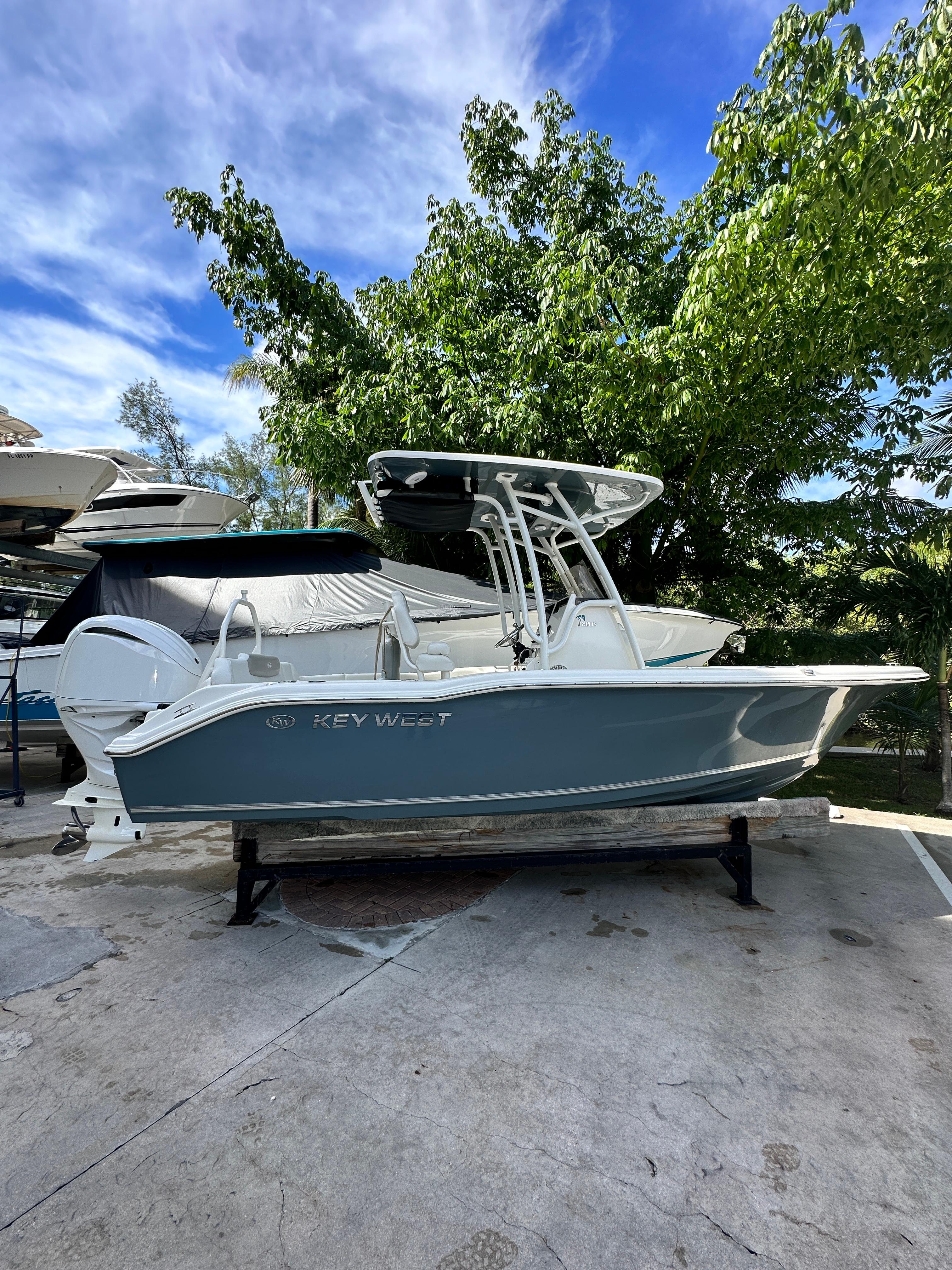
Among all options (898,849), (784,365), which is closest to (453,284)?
(784,365)

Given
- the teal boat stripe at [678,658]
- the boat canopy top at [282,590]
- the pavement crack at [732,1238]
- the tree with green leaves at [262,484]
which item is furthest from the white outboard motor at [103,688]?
the tree with green leaves at [262,484]

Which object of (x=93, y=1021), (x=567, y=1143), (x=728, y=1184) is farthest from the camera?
(x=93, y=1021)

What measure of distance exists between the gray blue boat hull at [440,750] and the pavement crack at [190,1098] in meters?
0.76

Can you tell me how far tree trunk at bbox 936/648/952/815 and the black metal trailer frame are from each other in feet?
18.1

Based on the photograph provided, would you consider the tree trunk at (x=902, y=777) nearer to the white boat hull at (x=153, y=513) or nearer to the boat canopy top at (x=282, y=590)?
the boat canopy top at (x=282, y=590)

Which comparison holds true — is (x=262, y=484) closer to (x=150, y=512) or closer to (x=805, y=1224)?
(x=150, y=512)

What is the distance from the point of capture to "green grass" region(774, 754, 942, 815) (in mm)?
7988

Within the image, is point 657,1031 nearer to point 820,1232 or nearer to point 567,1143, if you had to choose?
point 567,1143

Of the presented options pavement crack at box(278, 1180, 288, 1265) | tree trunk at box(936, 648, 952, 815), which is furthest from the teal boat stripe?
pavement crack at box(278, 1180, 288, 1265)

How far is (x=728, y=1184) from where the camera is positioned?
1.62m

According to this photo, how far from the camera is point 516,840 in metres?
3.26

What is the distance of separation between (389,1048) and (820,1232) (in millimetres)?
1302

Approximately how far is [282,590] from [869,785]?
906 cm

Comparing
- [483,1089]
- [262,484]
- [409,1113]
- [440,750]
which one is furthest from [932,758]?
[262,484]
